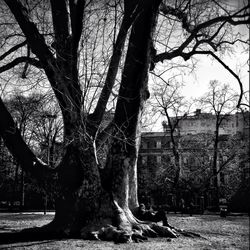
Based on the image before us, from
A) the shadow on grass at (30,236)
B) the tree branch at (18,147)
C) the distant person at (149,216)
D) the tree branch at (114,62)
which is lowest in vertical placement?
the shadow on grass at (30,236)

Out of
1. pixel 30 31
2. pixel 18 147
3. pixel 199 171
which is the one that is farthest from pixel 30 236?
pixel 199 171

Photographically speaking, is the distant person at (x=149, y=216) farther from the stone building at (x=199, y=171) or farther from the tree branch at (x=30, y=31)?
the stone building at (x=199, y=171)

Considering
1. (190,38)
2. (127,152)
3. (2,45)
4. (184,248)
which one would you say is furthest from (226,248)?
(2,45)

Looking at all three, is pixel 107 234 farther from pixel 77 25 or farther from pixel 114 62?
pixel 77 25

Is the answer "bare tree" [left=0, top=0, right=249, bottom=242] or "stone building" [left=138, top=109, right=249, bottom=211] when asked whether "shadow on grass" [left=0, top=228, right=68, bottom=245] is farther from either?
"stone building" [left=138, top=109, right=249, bottom=211]

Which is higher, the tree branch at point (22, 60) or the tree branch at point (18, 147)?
the tree branch at point (22, 60)

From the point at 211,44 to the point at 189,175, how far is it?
85.6ft

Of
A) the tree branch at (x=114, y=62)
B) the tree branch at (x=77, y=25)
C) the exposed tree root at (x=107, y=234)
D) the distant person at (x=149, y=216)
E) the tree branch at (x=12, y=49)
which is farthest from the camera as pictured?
the tree branch at (x=12, y=49)

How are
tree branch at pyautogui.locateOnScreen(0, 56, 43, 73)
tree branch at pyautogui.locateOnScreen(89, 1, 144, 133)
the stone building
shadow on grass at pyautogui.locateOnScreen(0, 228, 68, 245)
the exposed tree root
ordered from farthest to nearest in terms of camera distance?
1. the stone building
2. tree branch at pyautogui.locateOnScreen(0, 56, 43, 73)
3. tree branch at pyautogui.locateOnScreen(89, 1, 144, 133)
4. shadow on grass at pyautogui.locateOnScreen(0, 228, 68, 245)
5. the exposed tree root

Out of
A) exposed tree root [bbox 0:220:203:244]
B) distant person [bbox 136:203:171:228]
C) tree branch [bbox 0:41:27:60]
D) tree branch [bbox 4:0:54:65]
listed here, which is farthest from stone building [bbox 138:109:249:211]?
tree branch [bbox 4:0:54:65]

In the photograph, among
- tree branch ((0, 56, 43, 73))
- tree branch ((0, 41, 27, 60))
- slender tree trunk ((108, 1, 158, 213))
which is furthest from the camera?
tree branch ((0, 41, 27, 60))

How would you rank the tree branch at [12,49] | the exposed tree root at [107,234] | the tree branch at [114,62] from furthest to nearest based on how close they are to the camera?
the tree branch at [12,49] < the tree branch at [114,62] < the exposed tree root at [107,234]

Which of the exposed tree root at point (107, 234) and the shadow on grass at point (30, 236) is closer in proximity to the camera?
the exposed tree root at point (107, 234)

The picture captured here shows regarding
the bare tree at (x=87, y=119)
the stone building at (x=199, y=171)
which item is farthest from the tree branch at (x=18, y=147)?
the stone building at (x=199, y=171)
